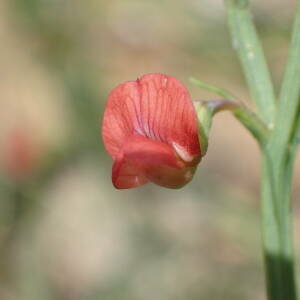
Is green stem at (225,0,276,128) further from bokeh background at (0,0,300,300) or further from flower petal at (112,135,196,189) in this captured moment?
bokeh background at (0,0,300,300)

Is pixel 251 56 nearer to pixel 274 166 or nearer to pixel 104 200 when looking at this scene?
pixel 274 166

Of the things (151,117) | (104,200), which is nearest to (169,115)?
(151,117)

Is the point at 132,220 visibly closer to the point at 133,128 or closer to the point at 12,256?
the point at 12,256

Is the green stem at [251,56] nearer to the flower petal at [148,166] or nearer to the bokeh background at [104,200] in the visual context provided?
the flower petal at [148,166]

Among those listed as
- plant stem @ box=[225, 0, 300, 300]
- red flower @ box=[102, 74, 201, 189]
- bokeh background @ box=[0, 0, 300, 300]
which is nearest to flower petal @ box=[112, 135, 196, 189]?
red flower @ box=[102, 74, 201, 189]

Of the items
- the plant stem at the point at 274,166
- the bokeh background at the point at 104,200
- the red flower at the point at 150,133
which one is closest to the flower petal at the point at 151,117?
the red flower at the point at 150,133
